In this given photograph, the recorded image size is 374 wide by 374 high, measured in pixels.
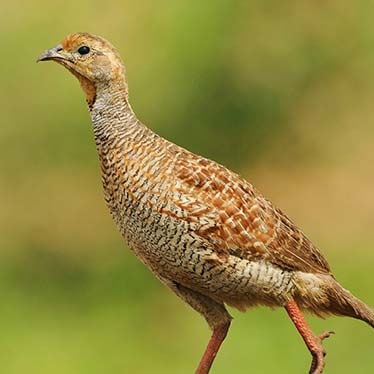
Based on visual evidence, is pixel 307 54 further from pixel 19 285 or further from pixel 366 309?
pixel 366 309

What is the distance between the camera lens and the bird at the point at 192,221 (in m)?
6.82

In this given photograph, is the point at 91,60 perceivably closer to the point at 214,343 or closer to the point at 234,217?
the point at 234,217

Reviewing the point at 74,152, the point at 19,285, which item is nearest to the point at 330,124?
the point at 74,152

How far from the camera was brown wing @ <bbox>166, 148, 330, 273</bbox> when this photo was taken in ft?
22.5

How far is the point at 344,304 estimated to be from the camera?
7.29m

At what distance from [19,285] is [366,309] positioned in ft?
25.2

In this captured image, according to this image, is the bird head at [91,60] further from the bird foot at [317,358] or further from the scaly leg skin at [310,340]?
the bird foot at [317,358]

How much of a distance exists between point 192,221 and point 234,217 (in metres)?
0.25

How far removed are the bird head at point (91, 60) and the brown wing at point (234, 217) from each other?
0.51 m

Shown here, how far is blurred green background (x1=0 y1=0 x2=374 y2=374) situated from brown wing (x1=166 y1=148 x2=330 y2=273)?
229 inches

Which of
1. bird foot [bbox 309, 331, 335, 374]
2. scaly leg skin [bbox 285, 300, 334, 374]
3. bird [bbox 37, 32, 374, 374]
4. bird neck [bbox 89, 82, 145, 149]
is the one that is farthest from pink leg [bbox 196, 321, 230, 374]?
bird neck [bbox 89, 82, 145, 149]

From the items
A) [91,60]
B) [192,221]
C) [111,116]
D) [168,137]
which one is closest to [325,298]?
[192,221]

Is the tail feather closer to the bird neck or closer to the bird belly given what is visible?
the bird belly

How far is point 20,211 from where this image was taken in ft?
51.3
